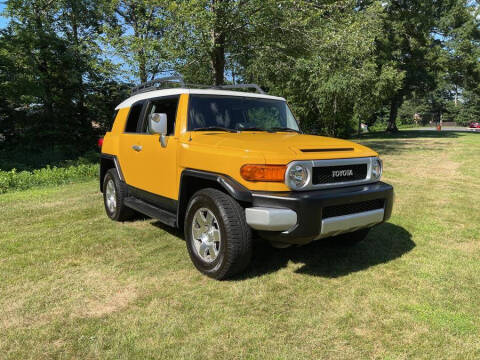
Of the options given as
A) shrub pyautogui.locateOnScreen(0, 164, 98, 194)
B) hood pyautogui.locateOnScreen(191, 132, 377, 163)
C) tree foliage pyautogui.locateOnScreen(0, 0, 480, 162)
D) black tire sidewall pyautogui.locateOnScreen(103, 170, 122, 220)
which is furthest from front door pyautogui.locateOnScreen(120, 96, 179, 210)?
tree foliage pyautogui.locateOnScreen(0, 0, 480, 162)

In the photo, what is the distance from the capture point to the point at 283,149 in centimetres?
346

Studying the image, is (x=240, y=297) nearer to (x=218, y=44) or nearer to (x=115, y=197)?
(x=115, y=197)

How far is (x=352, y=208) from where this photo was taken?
12.1 feet

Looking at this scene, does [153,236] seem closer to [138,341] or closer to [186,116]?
[186,116]

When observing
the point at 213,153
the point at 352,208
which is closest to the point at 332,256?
the point at 352,208

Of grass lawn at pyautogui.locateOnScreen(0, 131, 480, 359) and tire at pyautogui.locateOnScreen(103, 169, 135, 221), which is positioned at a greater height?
tire at pyautogui.locateOnScreen(103, 169, 135, 221)

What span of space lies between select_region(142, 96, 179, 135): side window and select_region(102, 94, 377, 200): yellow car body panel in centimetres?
11

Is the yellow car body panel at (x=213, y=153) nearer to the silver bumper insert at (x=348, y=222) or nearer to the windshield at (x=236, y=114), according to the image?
the windshield at (x=236, y=114)

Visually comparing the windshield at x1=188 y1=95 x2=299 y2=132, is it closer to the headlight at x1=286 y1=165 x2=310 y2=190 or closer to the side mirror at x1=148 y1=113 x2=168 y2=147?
the side mirror at x1=148 y1=113 x2=168 y2=147

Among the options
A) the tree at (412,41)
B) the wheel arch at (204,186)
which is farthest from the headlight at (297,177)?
the tree at (412,41)

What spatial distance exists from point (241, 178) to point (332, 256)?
1725 mm

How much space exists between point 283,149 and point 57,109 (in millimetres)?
15776

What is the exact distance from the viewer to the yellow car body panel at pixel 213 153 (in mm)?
3398

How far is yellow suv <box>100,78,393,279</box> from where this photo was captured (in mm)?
3352
